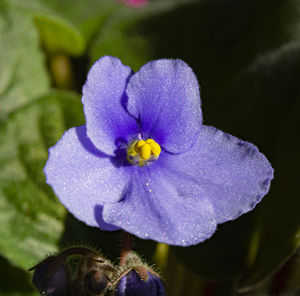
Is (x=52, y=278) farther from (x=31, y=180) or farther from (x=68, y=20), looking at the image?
(x=68, y=20)

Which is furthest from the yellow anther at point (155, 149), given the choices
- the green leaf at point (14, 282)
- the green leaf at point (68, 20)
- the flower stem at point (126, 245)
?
the green leaf at point (68, 20)

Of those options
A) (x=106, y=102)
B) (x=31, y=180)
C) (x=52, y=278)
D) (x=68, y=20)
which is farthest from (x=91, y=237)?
(x=68, y=20)

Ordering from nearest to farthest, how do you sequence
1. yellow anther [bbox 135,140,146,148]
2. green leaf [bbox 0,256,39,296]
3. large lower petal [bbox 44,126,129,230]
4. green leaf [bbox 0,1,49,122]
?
large lower petal [bbox 44,126,129,230] < yellow anther [bbox 135,140,146,148] < green leaf [bbox 0,256,39,296] < green leaf [bbox 0,1,49,122]

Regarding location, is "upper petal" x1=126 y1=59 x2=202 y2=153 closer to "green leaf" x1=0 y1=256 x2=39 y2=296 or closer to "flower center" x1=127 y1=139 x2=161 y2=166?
"flower center" x1=127 y1=139 x2=161 y2=166

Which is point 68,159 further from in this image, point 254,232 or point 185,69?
point 254,232

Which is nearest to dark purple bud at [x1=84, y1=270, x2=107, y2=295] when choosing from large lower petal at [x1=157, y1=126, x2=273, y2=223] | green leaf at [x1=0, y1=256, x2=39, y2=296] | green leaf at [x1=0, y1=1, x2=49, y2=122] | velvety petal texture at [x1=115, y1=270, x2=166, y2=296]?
velvety petal texture at [x1=115, y1=270, x2=166, y2=296]

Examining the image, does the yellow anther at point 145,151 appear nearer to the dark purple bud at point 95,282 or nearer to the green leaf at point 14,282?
the dark purple bud at point 95,282

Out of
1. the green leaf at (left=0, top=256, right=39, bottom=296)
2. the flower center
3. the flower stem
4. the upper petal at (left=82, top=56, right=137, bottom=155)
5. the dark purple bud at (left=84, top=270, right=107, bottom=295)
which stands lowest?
the green leaf at (left=0, top=256, right=39, bottom=296)

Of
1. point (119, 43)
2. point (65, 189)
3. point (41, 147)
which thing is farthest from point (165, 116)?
point (119, 43)
